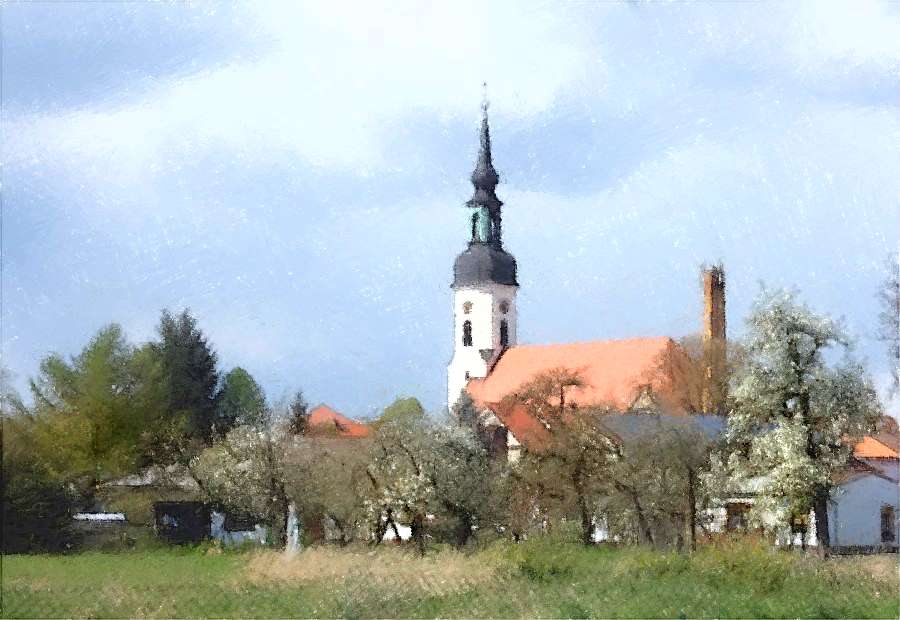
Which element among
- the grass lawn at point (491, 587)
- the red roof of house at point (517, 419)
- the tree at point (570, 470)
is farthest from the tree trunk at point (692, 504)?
the red roof of house at point (517, 419)

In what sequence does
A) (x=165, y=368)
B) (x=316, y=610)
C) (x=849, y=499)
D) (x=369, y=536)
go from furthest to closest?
(x=165, y=368) → (x=849, y=499) → (x=369, y=536) → (x=316, y=610)

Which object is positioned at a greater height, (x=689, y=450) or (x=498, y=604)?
(x=689, y=450)

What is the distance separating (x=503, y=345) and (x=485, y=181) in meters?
10.2

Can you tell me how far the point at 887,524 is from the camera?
135ft

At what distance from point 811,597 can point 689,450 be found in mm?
12200

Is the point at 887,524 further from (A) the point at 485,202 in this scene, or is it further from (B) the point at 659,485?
(A) the point at 485,202

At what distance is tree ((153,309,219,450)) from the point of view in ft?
168

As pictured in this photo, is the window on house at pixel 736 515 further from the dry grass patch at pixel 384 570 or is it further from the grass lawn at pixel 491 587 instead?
the dry grass patch at pixel 384 570

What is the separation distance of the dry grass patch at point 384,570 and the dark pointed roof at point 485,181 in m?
43.0

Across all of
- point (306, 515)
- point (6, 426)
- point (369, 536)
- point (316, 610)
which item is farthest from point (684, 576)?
point (6, 426)

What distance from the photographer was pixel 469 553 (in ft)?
85.3

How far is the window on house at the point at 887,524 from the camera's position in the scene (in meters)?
41.1

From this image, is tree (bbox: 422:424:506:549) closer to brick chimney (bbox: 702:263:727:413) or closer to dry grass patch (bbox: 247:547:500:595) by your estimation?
dry grass patch (bbox: 247:547:500:595)

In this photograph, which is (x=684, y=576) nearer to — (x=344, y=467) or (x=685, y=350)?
(x=344, y=467)
